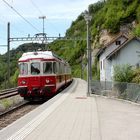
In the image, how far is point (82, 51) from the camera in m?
104

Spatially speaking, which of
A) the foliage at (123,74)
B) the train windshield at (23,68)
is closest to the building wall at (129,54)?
the foliage at (123,74)

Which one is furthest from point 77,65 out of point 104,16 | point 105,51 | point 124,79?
point 124,79

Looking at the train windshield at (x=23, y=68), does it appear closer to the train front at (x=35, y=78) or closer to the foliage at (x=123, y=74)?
the train front at (x=35, y=78)

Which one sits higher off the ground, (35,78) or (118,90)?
(35,78)

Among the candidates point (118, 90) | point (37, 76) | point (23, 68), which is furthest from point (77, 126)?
point (23, 68)

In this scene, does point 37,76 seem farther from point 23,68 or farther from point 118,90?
point 118,90

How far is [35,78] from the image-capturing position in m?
27.6

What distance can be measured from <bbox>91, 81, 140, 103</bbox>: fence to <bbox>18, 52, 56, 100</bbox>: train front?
302 centimetres

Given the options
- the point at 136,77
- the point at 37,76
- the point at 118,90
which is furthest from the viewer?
the point at 37,76

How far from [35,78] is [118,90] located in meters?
6.06

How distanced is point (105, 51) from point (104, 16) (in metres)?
30.3

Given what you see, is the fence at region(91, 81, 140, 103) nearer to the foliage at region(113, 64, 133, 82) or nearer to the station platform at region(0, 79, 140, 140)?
the foliage at region(113, 64, 133, 82)

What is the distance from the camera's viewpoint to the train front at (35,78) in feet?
90.3

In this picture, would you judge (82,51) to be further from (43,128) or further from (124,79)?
(43,128)
